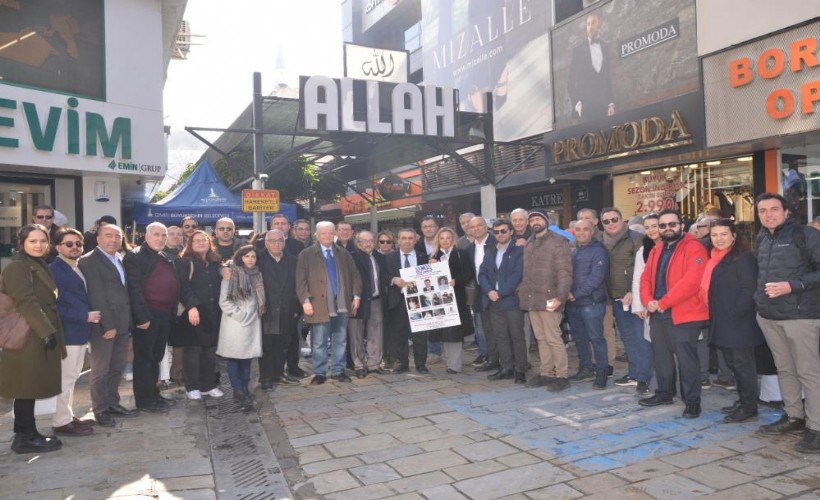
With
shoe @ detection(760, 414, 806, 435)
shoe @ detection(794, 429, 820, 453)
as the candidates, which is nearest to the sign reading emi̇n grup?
shoe @ detection(760, 414, 806, 435)

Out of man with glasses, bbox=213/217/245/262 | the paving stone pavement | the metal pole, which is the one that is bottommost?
the paving stone pavement

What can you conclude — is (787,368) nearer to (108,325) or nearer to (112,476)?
(112,476)

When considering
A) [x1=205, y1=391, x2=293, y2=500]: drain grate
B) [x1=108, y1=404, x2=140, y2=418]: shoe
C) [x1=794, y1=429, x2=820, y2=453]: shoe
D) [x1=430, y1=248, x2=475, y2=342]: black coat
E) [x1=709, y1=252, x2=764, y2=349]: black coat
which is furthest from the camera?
[x1=430, y1=248, x2=475, y2=342]: black coat

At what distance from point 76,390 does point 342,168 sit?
13.0m

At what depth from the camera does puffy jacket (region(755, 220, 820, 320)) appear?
432 cm

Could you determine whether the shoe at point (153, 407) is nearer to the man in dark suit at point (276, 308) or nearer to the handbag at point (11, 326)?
the man in dark suit at point (276, 308)

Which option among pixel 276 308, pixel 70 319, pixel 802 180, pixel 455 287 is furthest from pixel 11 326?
pixel 802 180

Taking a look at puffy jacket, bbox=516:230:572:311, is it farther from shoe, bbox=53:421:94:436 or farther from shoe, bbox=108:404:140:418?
shoe, bbox=53:421:94:436

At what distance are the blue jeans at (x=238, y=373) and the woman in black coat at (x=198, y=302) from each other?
298 millimetres

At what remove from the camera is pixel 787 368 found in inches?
181

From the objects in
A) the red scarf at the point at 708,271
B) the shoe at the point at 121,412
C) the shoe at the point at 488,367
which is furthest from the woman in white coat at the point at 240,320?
the red scarf at the point at 708,271

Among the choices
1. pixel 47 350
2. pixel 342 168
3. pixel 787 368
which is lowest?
pixel 787 368

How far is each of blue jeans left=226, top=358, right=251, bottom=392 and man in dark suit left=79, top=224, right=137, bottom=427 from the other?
1054 millimetres

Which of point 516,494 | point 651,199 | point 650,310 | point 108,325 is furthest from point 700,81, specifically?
point 108,325
